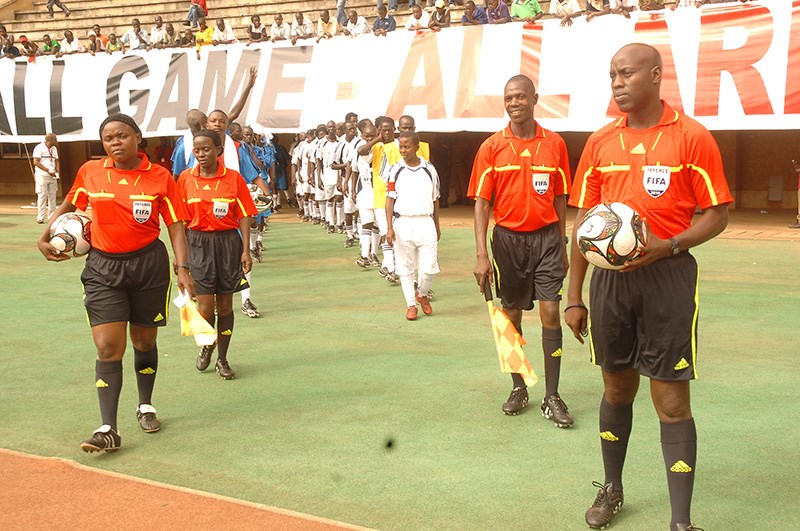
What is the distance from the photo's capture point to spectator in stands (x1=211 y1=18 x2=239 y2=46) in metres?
22.1

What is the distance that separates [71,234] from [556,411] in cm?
310

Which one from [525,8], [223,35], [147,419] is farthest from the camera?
[223,35]

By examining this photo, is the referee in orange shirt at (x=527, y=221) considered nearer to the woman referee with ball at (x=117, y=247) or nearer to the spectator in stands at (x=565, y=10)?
the woman referee with ball at (x=117, y=247)

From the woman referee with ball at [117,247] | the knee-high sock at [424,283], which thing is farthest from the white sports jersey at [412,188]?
the woman referee with ball at [117,247]

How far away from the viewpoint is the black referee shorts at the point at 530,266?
627cm

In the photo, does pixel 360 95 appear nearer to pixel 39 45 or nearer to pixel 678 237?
pixel 39 45

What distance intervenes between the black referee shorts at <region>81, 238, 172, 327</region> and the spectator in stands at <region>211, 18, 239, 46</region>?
16.9 meters

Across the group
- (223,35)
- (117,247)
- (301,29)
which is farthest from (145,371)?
(223,35)

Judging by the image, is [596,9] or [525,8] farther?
[525,8]

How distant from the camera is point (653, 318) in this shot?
418 cm

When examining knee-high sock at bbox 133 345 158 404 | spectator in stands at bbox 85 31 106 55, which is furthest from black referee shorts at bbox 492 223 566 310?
spectator in stands at bbox 85 31 106 55

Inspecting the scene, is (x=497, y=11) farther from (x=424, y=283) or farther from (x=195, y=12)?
(x=424, y=283)

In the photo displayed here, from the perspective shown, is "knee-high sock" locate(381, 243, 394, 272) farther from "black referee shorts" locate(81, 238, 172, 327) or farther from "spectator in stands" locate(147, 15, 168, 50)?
"spectator in stands" locate(147, 15, 168, 50)

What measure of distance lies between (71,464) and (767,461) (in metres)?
3.81
